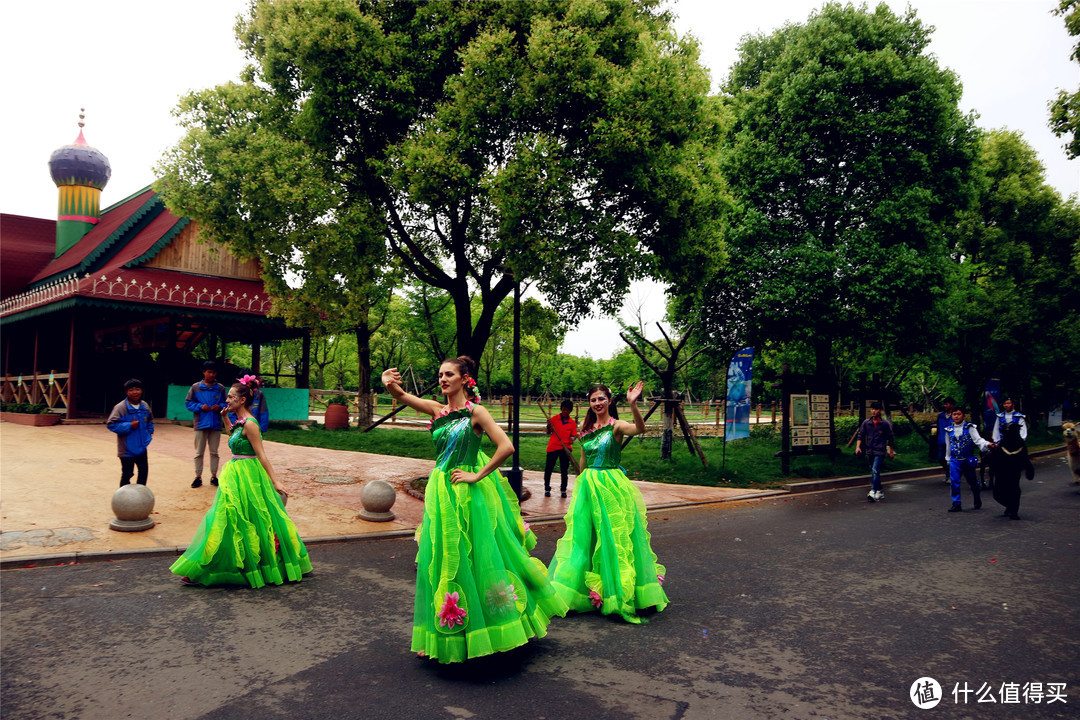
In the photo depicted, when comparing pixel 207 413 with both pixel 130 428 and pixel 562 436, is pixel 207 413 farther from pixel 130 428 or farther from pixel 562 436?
pixel 562 436

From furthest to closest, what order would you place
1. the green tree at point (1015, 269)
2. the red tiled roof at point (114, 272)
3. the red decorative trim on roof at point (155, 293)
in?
the green tree at point (1015, 269), the red tiled roof at point (114, 272), the red decorative trim on roof at point (155, 293)

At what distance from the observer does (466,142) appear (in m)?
10.5

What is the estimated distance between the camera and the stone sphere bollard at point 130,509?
26.9 feet

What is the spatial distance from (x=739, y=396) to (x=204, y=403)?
39.3 ft

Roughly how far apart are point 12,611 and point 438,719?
430 centimetres

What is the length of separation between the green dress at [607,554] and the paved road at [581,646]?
18 cm

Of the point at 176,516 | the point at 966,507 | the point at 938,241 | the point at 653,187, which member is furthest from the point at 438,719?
the point at 938,241

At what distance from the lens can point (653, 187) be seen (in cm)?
1127

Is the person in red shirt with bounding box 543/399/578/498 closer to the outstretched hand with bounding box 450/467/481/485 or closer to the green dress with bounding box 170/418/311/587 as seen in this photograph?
the green dress with bounding box 170/418/311/587

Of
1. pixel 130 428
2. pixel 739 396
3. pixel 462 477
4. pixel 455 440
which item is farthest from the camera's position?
pixel 739 396

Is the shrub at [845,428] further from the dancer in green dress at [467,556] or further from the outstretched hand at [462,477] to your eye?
the outstretched hand at [462,477]

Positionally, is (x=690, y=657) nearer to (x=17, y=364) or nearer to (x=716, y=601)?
(x=716, y=601)

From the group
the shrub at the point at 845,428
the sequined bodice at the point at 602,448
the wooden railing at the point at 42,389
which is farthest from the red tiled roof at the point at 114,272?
the shrub at the point at 845,428

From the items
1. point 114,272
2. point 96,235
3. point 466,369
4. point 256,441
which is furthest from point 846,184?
point 96,235
